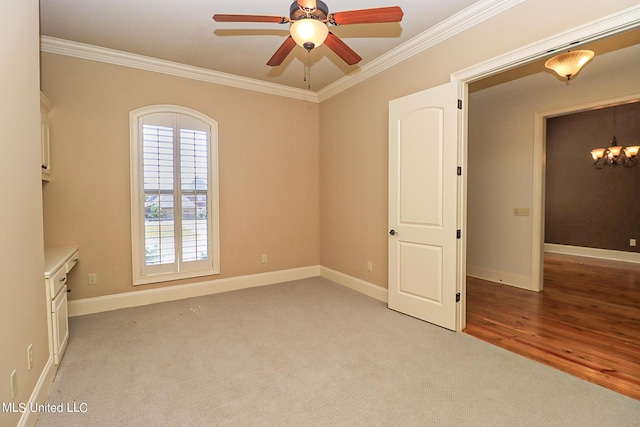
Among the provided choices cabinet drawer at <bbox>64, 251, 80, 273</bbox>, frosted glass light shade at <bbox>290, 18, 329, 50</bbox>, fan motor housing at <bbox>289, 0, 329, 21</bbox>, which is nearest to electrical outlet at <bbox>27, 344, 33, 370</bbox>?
cabinet drawer at <bbox>64, 251, 80, 273</bbox>

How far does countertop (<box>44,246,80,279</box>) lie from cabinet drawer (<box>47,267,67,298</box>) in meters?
0.05

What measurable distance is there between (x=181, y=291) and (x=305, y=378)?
8.11 feet

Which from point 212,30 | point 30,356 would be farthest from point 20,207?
point 212,30

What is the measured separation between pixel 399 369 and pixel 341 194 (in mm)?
2762

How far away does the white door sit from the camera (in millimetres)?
3049

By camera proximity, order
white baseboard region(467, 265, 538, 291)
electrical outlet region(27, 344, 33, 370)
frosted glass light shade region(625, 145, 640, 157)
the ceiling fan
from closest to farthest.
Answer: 1. electrical outlet region(27, 344, 33, 370)
2. the ceiling fan
3. white baseboard region(467, 265, 538, 291)
4. frosted glass light shade region(625, 145, 640, 157)

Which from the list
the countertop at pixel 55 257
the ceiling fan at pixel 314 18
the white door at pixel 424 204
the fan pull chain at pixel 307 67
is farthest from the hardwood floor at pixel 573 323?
the countertop at pixel 55 257

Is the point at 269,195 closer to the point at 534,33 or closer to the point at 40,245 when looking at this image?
the point at 40,245

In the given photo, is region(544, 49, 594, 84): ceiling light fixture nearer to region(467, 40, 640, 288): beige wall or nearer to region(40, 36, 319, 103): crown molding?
region(467, 40, 640, 288): beige wall

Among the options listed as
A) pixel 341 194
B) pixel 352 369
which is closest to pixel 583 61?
pixel 341 194

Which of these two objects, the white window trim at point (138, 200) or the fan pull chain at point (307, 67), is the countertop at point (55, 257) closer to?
the white window trim at point (138, 200)

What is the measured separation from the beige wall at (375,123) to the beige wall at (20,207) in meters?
3.22

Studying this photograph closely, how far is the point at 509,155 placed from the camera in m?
4.71

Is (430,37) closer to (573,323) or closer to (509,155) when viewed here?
(509,155)
